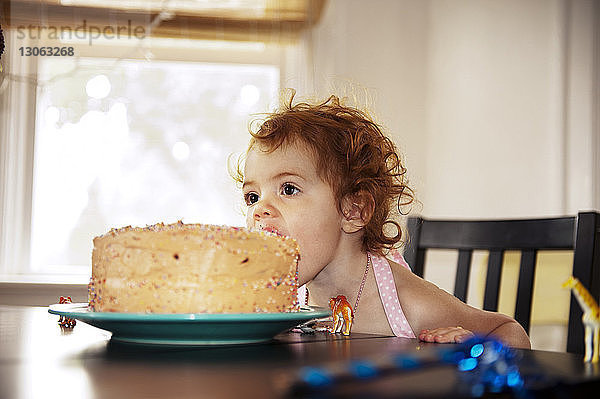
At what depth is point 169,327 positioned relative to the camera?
63cm

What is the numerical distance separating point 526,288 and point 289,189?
17.9 inches

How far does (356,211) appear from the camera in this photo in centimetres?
136

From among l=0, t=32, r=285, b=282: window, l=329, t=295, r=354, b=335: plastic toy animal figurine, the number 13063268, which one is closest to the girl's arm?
l=329, t=295, r=354, b=335: plastic toy animal figurine

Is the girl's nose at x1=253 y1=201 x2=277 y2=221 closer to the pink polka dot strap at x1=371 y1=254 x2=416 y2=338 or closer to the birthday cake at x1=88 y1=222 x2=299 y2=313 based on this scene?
the pink polka dot strap at x1=371 y1=254 x2=416 y2=338

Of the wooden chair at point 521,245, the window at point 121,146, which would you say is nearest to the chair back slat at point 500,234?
the wooden chair at point 521,245

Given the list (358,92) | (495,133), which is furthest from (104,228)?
(495,133)

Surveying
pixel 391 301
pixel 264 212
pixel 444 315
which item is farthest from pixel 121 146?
pixel 444 315

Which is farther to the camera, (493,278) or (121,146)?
(121,146)

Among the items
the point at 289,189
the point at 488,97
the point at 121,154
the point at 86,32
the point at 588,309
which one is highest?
the point at 86,32

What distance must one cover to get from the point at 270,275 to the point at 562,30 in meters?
2.61

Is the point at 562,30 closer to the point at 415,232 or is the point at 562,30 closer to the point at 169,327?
the point at 415,232

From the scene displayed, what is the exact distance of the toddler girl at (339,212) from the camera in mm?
1208

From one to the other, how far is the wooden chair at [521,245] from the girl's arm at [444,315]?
116mm

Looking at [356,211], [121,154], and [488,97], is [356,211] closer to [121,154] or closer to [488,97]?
[121,154]
